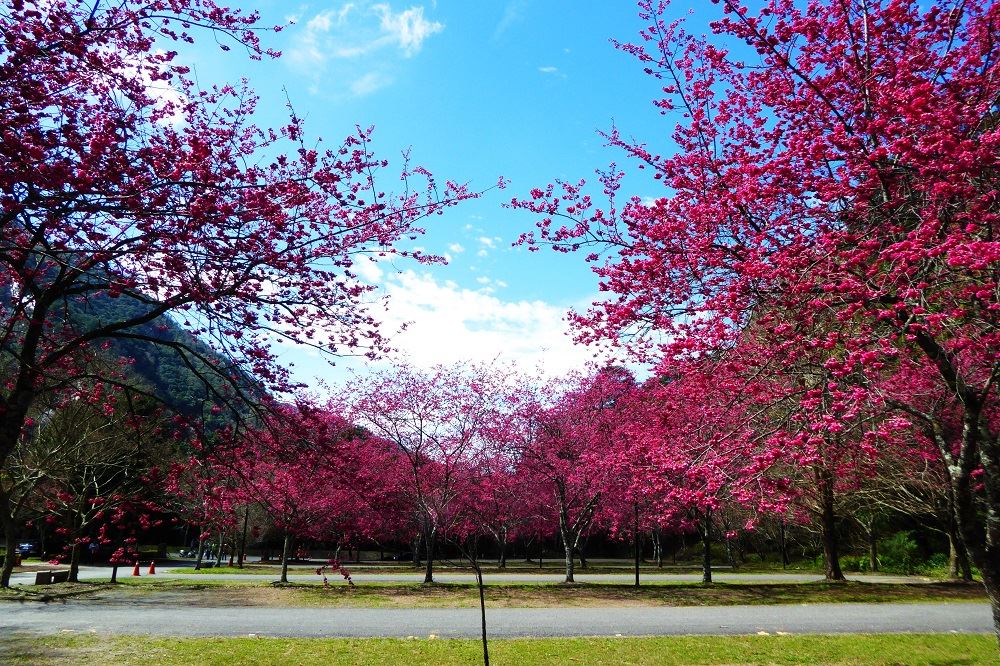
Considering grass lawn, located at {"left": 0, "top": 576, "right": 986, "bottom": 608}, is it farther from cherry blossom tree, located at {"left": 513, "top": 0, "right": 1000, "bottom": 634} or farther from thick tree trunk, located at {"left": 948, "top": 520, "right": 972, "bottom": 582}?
cherry blossom tree, located at {"left": 513, "top": 0, "right": 1000, "bottom": 634}

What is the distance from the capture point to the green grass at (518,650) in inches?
318

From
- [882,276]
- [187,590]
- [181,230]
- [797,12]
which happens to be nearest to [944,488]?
[882,276]

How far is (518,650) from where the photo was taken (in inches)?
342

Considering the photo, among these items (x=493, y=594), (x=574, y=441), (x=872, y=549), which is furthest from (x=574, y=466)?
(x=872, y=549)

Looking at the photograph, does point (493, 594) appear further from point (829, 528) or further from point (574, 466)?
point (829, 528)

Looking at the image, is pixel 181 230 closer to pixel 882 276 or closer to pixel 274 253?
pixel 274 253

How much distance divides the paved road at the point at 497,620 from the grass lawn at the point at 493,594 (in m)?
1.21

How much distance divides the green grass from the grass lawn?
5340mm

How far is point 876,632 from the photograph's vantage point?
10.4 meters

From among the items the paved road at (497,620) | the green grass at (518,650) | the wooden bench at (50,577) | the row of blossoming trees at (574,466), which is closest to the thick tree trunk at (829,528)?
the row of blossoming trees at (574,466)

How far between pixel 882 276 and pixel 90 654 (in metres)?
11.3

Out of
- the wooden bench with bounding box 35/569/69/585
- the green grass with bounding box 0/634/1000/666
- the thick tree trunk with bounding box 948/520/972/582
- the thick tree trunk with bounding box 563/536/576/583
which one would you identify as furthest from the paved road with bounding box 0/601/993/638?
the thick tree trunk with bounding box 948/520/972/582

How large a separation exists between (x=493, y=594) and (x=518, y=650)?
8.15m

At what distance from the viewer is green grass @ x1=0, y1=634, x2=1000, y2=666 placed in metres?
8.09
